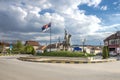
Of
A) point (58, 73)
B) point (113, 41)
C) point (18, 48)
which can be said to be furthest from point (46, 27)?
point (18, 48)

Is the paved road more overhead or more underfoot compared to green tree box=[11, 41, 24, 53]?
more underfoot

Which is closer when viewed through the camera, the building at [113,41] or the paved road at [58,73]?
the paved road at [58,73]

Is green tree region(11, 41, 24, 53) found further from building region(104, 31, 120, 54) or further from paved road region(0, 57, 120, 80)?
paved road region(0, 57, 120, 80)

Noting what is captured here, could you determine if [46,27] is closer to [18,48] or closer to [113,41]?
[113,41]

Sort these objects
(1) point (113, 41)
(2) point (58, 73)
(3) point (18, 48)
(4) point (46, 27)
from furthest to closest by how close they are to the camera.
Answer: (3) point (18, 48)
(1) point (113, 41)
(4) point (46, 27)
(2) point (58, 73)

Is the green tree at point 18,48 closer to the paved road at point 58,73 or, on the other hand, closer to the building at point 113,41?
the building at point 113,41

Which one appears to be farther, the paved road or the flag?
the flag

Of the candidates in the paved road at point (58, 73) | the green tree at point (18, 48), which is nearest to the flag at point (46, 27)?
the paved road at point (58, 73)

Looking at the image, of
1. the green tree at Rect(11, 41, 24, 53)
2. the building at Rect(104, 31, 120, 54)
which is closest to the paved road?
the building at Rect(104, 31, 120, 54)

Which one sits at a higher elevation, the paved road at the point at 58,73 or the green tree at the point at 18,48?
the green tree at the point at 18,48

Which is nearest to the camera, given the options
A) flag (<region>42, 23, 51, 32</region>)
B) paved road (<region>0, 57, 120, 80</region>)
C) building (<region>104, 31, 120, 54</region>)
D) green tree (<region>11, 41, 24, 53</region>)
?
paved road (<region>0, 57, 120, 80</region>)

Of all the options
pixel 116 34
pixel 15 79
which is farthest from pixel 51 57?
pixel 116 34

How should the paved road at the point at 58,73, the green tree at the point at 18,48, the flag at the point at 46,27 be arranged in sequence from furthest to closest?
the green tree at the point at 18,48 < the flag at the point at 46,27 < the paved road at the point at 58,73

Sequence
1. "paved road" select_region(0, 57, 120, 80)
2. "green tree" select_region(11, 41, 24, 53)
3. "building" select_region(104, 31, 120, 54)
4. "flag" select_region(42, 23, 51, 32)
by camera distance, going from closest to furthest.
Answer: "paved road" select_region(0, 57, 120, 80)
"flag" select_region(42, 23, 51, 32)
"building" select_region(104, 31, 120, 54)
"green tree" select_region(11, 41, 24, 53)
